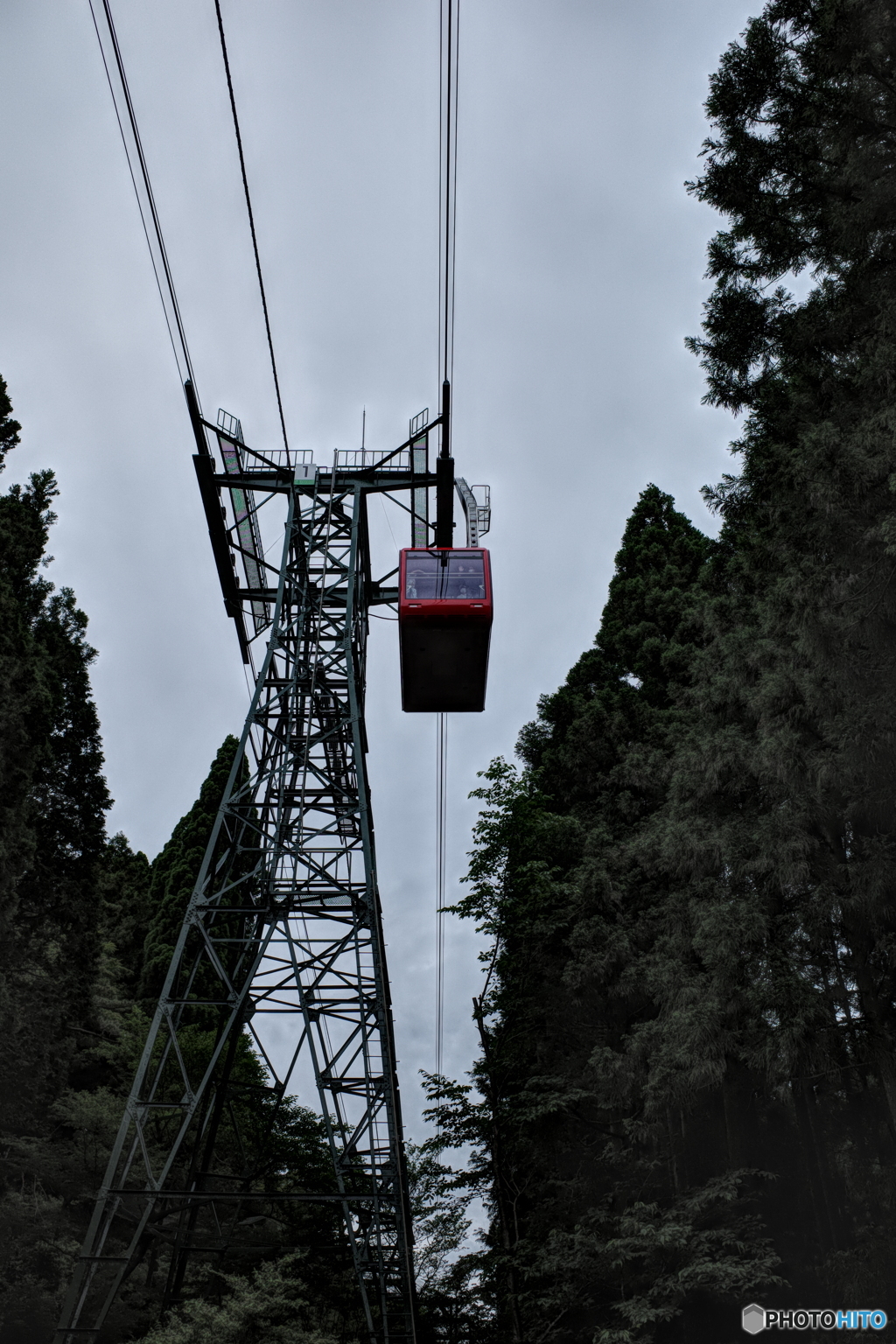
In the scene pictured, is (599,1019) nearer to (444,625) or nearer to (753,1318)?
(753,1318)

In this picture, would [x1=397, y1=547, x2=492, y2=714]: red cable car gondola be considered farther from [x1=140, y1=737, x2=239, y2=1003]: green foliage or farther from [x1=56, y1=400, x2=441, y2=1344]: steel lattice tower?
[x1=140, y1=737, x2=239, y2=1003]: green foliage

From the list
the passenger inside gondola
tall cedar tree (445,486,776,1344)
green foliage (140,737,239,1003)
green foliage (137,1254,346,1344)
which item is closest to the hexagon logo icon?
tall cedar tree (445,486,776,1344)

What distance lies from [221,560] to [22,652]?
415cm

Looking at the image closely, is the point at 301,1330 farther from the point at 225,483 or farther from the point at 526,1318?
the point at 225,483

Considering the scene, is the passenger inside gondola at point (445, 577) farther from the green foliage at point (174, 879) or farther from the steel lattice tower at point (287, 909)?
the green foliage at point (174, 879)

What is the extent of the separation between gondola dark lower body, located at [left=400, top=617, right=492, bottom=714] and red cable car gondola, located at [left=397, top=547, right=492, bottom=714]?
1cm

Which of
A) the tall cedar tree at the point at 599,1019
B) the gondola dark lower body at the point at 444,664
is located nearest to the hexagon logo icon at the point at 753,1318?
the tall cedar tree at the point at 599,1019

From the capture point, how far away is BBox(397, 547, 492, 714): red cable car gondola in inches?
555

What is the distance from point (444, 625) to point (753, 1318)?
9.29 m

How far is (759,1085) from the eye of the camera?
44.5 ft

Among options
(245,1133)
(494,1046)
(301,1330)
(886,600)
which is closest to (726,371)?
(886,600)

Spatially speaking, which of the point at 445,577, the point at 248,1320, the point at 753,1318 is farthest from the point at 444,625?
the point at 753,1318

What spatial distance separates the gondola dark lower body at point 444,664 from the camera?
14.2 meters

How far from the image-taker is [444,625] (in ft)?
46.3
